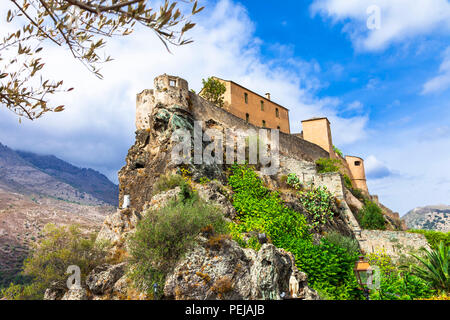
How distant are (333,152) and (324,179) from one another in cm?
1816

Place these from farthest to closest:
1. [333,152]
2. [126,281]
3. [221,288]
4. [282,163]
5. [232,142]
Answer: [333,152], [282,163], [232,142], [126,281], [221,288]

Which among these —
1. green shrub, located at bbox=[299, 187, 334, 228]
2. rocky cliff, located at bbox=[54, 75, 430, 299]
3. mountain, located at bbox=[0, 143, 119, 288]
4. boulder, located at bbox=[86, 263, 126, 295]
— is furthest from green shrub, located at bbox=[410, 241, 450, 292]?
mountain, located at bbox=[0, 143, 119, 288]

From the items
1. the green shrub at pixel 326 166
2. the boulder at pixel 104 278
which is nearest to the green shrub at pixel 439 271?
the boulder at pixel 104 278

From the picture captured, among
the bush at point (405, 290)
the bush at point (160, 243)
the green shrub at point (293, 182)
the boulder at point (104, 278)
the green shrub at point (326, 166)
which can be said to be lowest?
the bush at point (405, 290)

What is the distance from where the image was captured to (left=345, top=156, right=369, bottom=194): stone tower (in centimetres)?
4319

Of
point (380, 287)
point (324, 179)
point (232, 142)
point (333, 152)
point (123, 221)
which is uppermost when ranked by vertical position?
point (333, 152)

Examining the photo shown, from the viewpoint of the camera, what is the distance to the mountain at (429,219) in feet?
328

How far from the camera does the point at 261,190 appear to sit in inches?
672

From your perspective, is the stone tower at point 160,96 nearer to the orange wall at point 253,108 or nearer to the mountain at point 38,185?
the orange wall at point 253,108

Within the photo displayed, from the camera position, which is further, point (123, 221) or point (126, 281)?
point (123, 221)

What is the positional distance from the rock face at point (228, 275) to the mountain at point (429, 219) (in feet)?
321
